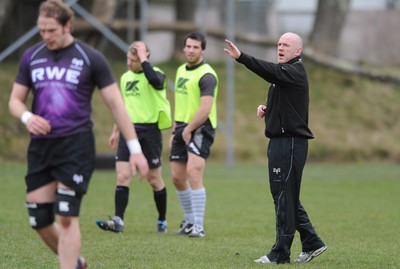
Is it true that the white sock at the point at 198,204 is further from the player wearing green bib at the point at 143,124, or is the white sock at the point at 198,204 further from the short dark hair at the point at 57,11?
the short dark hair at the point at 57,11

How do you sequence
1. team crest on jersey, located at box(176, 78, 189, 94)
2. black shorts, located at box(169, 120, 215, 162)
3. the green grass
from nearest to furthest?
1. black shorts, located at box(169, 120, 215, 162)
2. team crest on jersey, located at box(176, 78, 189, 94)
3. the green grass

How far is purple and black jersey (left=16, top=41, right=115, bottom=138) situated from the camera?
6277 mm

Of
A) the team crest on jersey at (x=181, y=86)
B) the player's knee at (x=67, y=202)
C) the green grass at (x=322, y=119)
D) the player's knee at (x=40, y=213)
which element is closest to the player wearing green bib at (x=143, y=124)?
the team crest on jersey at (x=181, y=86)

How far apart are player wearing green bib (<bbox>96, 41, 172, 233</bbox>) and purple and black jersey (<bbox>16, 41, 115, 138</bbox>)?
12.6 feet

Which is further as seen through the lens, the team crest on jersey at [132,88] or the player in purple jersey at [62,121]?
the team crest on jersey at [132,88]

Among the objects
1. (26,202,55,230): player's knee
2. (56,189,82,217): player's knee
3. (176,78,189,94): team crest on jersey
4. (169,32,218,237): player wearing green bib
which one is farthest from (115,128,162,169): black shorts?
(56,189,82,217): player's knee

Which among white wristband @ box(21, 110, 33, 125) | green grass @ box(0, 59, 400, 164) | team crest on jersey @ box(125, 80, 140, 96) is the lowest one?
green grass @ box(0, 59, 400, 164)

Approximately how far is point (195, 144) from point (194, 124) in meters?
0.30

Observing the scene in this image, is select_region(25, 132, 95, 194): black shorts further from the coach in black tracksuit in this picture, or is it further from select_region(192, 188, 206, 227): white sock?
select_region(192, 188, 206, 227): white sock

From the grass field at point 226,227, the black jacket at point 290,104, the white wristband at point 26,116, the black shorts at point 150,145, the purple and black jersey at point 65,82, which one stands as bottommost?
the grass field at point 226,227

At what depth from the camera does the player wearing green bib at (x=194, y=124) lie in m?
10.1

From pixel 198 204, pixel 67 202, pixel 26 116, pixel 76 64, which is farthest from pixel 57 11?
pixel 198 204

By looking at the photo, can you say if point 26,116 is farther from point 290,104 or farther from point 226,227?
point 226,227

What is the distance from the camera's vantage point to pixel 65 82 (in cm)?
627
